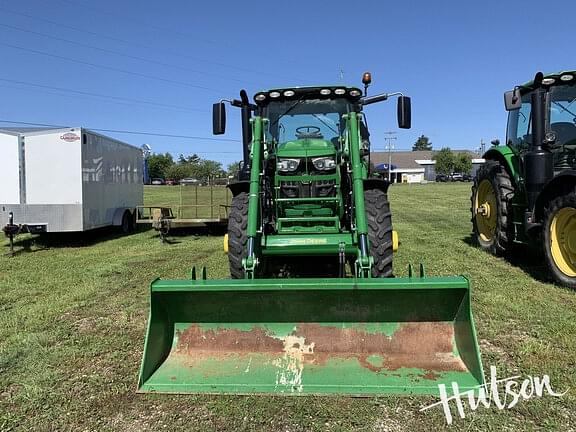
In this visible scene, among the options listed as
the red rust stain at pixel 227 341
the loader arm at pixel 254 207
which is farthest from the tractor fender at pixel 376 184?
the red rust stain at pixel 227 341

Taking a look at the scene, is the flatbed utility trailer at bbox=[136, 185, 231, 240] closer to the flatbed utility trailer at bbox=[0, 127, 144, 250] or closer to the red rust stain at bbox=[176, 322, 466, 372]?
the flatbed utility trailer at bbox=[0, 127, 144, 250]

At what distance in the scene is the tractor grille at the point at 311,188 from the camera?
5734 mm

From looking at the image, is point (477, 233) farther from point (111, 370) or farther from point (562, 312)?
point (111, 370)

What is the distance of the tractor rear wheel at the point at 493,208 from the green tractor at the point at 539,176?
0.01 metres

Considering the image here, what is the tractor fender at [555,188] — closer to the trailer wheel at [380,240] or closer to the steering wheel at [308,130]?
the trailer wheel at [380,240]

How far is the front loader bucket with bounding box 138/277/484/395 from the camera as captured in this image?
3.45m

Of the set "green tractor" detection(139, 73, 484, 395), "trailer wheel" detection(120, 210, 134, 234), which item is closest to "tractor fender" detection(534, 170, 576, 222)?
"green tractor" detection(139, 73, 484, 395)

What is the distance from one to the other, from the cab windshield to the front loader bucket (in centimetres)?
302

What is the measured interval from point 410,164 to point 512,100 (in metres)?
91.6

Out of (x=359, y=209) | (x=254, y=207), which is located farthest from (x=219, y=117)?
(x=359, y=209)

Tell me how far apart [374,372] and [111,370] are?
77.6 inches

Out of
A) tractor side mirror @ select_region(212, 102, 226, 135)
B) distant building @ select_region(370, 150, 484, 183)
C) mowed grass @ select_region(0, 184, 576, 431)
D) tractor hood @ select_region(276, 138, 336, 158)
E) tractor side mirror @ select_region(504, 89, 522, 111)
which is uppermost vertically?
distant building @ select_region(370, 150, 484, 183)

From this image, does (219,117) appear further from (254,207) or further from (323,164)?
(254,207)

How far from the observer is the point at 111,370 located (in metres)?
3.86
